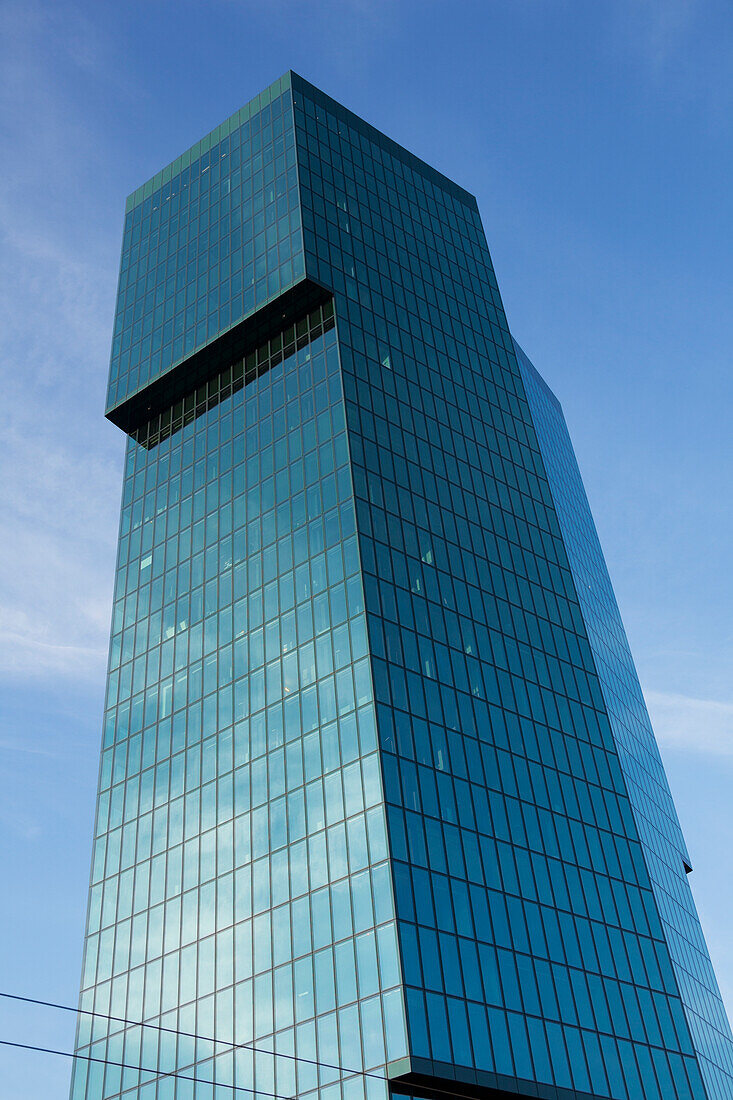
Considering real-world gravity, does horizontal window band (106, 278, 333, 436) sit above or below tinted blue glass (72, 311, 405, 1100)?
above

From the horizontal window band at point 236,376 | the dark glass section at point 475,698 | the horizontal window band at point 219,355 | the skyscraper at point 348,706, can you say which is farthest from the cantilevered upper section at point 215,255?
the dark glass section at point 475,698

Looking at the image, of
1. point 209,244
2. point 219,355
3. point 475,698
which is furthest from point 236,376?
point 475,698

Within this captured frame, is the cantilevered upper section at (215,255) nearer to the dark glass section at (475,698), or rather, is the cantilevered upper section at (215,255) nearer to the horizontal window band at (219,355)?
the horizontal window band at (219,355)

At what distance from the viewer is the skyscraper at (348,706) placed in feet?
193

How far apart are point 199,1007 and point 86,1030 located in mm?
10082

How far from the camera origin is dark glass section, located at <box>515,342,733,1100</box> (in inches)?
3563

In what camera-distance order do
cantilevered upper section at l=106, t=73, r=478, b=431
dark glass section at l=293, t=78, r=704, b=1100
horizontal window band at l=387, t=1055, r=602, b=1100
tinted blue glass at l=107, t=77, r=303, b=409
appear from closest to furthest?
horizontal window band at l=387, t=1055, r=602, b=1100 → dark glass section at l=293, t=78, r=704, b=1100 → cantilevered upper section at l=106, t=73, r=478, b=431 → tinted blue glass at l=107, t=77, r=303, b=409

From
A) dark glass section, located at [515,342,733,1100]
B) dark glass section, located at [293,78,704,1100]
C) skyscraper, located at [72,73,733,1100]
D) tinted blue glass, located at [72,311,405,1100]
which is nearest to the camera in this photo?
tinted blue glass, located at [72,311,405,1100]

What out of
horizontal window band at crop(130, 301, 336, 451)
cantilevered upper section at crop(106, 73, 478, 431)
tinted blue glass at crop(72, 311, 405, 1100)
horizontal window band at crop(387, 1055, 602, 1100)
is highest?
cantilevered upper section at crop(106, 73, 478, 431)

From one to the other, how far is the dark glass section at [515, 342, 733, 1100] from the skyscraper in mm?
858

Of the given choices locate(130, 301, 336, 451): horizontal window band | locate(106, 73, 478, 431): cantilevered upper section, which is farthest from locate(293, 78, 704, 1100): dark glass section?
locate(130, 301, 336, 451): horizontal window band

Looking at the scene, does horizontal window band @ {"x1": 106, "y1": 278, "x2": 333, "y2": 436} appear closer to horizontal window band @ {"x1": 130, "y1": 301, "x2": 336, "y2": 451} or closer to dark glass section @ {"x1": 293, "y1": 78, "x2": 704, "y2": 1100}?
horizontal window band @ {"x1": 130, "y1": 301, "x2": 336, "y2": 451}

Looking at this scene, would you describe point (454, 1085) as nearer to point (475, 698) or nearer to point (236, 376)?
point (475, 698)

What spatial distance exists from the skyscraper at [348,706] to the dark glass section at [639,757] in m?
0.86
